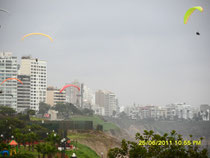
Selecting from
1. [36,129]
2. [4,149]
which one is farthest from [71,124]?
[4,149]

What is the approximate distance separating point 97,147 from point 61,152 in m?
42.9

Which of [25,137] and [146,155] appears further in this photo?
[25,137]

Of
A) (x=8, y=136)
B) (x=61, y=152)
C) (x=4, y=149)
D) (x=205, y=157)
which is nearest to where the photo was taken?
(x=205, y=157)

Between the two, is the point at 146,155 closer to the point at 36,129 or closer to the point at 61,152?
the point at 61,152

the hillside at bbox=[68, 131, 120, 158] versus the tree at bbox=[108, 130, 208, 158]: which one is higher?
the tree at bbox=[108, 130, 208, 158]

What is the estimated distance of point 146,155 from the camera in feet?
139

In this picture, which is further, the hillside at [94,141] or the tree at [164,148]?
the hillside at [94,141]

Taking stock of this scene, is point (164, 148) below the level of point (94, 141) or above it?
above

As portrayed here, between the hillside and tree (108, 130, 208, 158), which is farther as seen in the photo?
the hillside

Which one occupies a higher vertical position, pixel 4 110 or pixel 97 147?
pixel 4 110

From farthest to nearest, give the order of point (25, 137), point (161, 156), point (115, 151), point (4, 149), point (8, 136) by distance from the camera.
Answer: point (8, 136), point (25, 137), point (4, 149), point (115, 151), point (161, 156)

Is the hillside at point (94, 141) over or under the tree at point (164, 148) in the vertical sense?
under

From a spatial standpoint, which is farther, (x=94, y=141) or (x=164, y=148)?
(x=94, y=141)

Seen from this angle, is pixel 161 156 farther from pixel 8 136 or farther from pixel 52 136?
pixel 8 136
